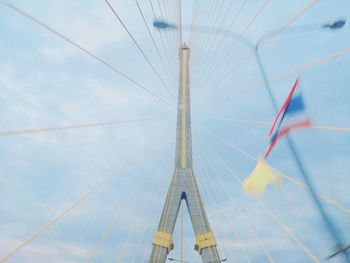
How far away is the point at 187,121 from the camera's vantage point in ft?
70.8

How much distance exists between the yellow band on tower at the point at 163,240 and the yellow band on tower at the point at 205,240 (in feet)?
4.79

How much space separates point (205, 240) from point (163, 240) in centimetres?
222

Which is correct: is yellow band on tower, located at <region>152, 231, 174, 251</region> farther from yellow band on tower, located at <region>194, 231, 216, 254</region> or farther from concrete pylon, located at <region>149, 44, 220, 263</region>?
yellow band on tower, located at <region>194, 231, 216, 254</region>

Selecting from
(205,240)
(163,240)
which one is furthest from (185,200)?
(163,240)

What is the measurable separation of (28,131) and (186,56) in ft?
55.6

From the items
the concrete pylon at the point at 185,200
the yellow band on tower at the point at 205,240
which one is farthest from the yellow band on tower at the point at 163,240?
the yellow band on tower at the point at 205,240

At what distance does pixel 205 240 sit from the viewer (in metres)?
19.0

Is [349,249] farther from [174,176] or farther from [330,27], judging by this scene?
[174,176]

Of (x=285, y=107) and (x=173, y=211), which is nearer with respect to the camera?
(x=285, y=107)

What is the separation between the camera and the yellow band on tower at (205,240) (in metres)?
18.9

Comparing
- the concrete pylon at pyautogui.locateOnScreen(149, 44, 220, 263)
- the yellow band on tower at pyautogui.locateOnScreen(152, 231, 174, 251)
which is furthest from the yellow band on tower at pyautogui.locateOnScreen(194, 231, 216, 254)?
the yellow band on tower at pyautogui.locateOnScreen(152, 231, 174, 251)

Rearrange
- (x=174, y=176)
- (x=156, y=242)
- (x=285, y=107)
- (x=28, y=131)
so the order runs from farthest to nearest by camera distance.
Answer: (x=174, y=176) < (x=156, y=242) < (x=28, y=131) < (x=285, y=107)

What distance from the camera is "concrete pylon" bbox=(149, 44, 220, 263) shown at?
1875 cm

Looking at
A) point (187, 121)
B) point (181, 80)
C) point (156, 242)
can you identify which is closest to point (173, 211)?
point (156, 242)
